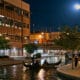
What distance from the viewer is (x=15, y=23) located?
9512 centimetres

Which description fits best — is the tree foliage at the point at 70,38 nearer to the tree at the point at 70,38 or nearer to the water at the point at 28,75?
the tree at the point at 70,38

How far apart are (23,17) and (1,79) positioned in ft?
232

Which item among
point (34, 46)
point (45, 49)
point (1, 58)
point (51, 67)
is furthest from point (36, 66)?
point (45, 49)

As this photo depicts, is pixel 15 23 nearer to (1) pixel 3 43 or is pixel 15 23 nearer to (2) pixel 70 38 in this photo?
(1) pixel 3 43

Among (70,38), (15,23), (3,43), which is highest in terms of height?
(15,23)

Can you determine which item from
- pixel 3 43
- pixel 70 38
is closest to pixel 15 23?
pixel 3 43

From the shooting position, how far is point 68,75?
32.8 metres

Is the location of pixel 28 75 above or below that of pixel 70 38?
below

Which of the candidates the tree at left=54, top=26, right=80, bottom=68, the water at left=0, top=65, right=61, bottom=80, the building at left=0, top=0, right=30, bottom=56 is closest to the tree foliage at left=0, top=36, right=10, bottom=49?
the building at left=0, top=0, right=30, bottom=56

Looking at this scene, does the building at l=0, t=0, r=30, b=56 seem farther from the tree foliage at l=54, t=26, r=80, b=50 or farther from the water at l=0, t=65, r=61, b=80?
the tree foliage at l=54, t=26, r=80, b=50

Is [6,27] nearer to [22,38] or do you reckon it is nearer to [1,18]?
[1,18]

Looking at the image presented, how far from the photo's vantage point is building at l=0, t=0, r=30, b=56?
86481 mm

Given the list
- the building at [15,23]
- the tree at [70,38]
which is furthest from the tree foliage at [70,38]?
the building at [15,23]

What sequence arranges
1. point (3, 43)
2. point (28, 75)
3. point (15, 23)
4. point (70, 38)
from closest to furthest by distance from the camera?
point (28, 75) → point (70, 38) → point (3, 43) → point (15, 23)
